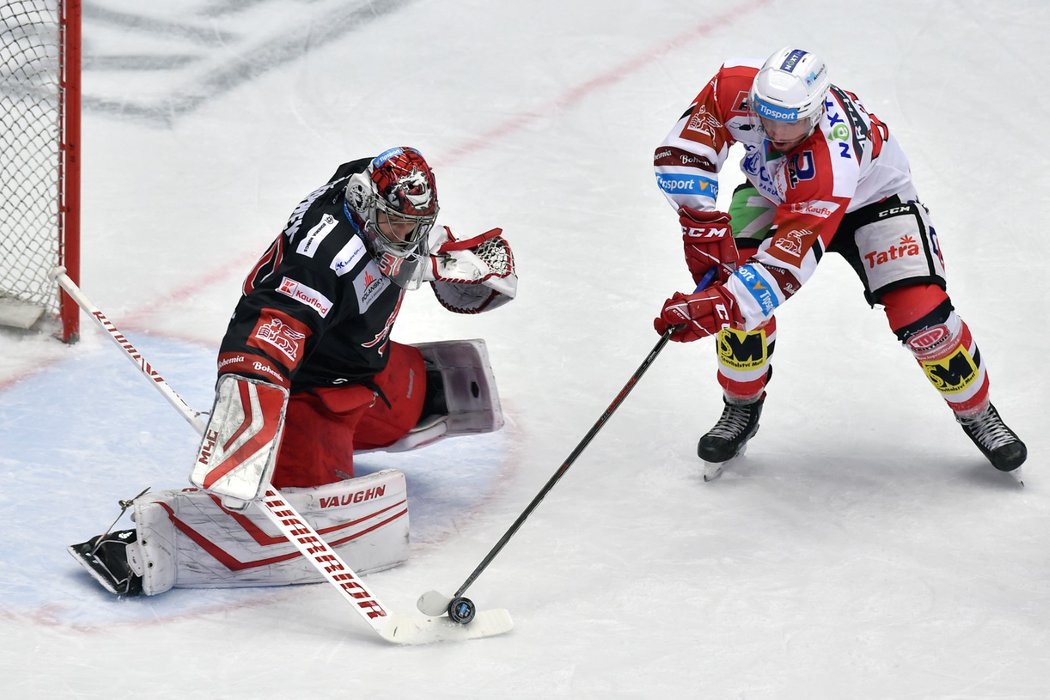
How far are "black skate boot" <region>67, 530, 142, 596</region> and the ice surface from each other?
0.05 meters

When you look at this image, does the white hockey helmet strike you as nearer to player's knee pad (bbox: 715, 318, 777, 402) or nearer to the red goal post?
player's knee pad (bbox: 715, 318, 777, 402)

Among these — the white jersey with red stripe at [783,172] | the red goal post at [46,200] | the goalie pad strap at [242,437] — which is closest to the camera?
the goalie pad strap at [242,437]

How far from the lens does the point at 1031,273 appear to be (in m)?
5.30

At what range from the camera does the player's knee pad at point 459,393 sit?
410 centimetres

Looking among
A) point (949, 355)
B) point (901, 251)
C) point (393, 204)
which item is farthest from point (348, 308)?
point (949, 355)

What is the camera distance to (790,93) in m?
3.60

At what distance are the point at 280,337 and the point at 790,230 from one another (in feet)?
4.24

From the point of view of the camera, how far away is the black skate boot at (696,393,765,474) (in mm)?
4148

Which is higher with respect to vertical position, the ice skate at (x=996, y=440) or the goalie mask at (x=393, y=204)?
the goalie mask at (x=393, y=204)

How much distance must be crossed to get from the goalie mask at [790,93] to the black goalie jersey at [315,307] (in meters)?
0.98

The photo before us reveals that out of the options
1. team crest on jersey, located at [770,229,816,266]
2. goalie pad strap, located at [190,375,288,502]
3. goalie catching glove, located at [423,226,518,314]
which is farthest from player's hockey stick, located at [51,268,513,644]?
team crest on jersey, located at [770,229,816,266]

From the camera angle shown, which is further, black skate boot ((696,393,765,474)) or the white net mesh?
the white net mesh

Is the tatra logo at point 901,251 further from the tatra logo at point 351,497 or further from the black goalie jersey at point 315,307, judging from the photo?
the tatra logo at point 351,497

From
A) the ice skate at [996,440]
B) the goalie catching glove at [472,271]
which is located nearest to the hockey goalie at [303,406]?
the goalie catching glove at [472,271]
